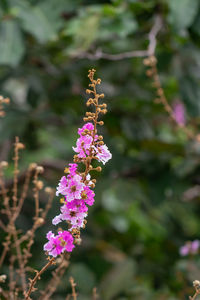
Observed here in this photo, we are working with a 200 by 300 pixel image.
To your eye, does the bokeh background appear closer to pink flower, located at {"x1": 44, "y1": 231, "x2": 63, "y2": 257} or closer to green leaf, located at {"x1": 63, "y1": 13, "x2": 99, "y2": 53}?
green leaf, located at {"x1": 63, "y1": 13, "x2": 99, "y2": 53}

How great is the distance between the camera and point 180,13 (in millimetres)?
1295

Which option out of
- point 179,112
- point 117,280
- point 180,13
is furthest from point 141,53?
point 179,112

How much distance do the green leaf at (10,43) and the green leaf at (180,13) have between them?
464mm

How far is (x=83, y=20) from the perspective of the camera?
4.43 feet

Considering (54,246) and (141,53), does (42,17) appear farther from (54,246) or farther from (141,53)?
(54,246)

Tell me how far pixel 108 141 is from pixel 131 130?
0.11 metres

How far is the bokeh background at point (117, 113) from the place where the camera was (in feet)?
4.60

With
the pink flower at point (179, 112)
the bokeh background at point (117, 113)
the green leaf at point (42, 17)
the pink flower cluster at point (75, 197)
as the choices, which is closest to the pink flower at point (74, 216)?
the pink flower cluster at point (75, 197)

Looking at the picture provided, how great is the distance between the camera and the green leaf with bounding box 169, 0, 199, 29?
1.30 m

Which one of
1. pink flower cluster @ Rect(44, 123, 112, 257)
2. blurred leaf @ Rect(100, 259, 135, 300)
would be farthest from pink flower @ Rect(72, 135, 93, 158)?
blurred leaf @ Rect(100, 259, 135, 300)

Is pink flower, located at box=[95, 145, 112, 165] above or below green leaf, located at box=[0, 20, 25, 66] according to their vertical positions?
below

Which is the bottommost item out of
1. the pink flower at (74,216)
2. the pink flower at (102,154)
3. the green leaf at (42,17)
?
the pink flower at (74,216)

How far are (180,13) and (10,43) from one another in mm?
513

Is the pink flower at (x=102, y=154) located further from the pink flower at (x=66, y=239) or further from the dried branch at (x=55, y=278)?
the dried branch at (x=55, y=278)
